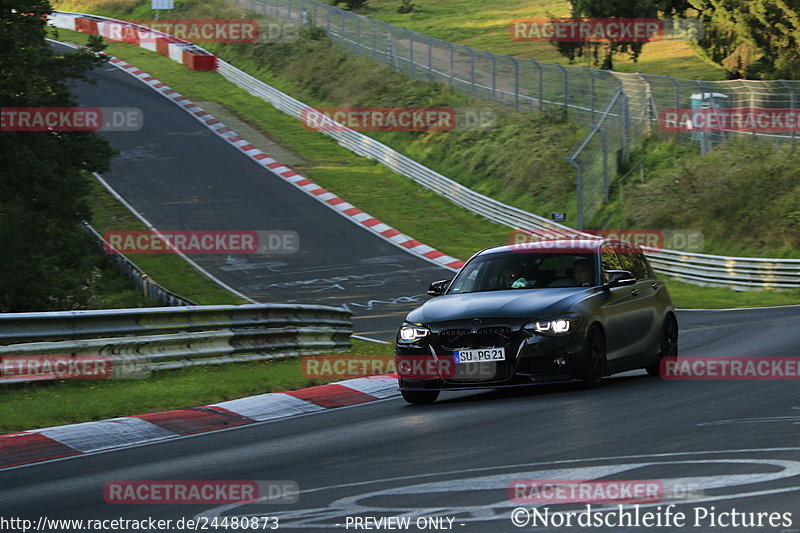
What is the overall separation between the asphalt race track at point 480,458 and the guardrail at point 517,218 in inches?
618

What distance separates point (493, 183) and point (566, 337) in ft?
103

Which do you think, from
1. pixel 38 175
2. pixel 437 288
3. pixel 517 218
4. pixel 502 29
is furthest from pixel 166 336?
pixel 502 29

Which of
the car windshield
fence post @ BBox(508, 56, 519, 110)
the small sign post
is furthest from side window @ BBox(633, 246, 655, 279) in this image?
the small sign post

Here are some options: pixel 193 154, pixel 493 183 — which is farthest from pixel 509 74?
pixel 193 154

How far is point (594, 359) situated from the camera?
11.5 meters

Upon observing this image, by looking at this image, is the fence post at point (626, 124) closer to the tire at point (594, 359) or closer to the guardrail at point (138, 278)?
the guardrail at point (138, 278)

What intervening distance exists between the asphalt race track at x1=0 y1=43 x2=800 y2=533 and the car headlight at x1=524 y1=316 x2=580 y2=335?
635mm

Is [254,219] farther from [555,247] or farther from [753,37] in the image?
[555,247]

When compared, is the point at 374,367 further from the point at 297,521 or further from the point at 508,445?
the point at 297,521

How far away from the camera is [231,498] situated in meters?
6.95

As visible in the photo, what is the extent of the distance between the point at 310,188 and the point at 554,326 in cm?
3089

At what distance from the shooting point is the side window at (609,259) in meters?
12.5

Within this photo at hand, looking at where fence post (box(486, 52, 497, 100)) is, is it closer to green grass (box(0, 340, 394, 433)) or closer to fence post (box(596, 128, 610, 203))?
fence post (box(596, 128, 610, 203))

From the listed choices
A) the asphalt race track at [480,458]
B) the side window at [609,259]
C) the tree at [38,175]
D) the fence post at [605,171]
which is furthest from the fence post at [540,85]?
the side window at [609,259]
